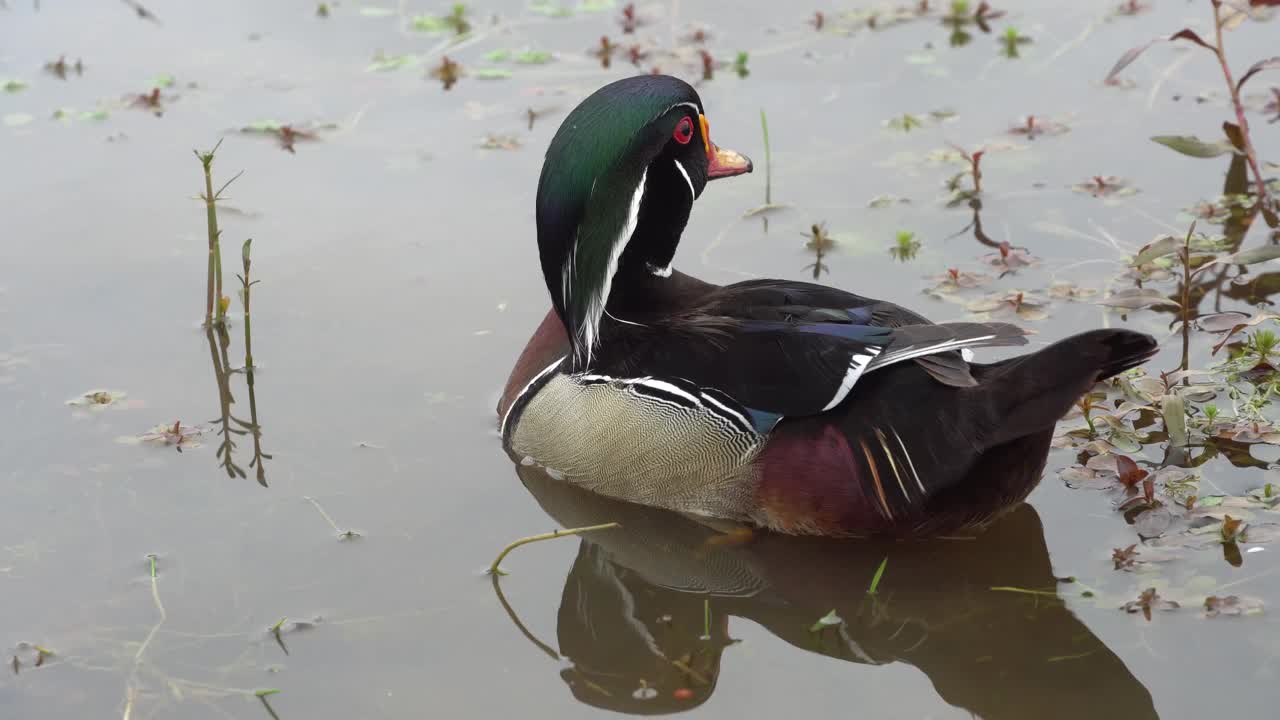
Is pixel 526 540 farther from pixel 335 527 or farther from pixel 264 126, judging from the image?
pixel 264 126

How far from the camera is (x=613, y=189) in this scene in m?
4.54

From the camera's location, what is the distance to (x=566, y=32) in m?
7.98

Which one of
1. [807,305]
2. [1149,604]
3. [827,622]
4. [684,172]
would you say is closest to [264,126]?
[684,172]

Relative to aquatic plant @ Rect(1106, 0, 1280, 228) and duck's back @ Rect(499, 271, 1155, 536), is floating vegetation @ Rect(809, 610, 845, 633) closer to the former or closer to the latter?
duck's back @ Rect(499, 271, 1155, 536)

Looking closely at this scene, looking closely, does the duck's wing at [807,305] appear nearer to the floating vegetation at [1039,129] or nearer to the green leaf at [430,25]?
the floating vegetation at [1039,129]

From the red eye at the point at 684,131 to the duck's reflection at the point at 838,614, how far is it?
1177 millimetres

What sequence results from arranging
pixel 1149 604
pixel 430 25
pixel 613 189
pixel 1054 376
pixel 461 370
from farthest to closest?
1. pixel 430 25
2. pixel 461 370
3. pixel 613 189
4. pixel 1149 604
5. pixel 1054 376

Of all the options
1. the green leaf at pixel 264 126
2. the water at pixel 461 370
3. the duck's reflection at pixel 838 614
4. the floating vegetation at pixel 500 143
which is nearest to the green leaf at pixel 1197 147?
the water at pixel 461 370

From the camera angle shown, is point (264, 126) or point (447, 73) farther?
point (447, 73)

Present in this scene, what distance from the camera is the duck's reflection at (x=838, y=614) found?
3.83 meters

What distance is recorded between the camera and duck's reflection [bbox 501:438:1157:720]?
383cm

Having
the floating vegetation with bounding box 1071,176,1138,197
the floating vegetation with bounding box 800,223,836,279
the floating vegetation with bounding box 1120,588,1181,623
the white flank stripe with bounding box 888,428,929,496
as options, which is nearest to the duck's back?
the white flank stripe with bounding box 888,428,929,496

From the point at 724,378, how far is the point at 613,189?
682mm

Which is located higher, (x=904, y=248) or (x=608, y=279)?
(x=608, y=279)
